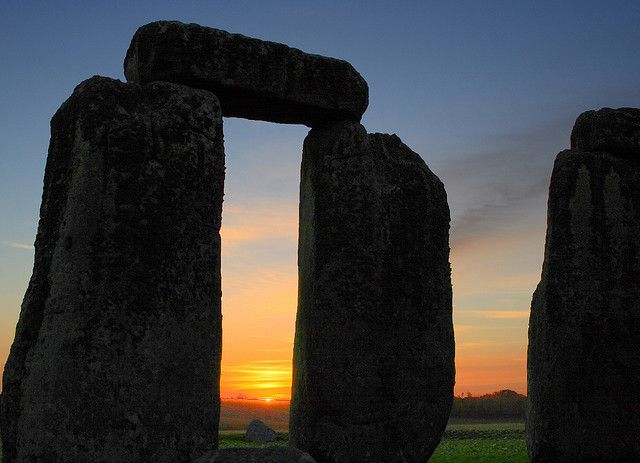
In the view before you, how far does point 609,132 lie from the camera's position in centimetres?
932

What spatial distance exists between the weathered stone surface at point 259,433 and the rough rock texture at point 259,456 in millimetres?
11516

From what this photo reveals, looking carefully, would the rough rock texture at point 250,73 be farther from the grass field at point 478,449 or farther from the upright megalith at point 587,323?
the grass field at point 478,449

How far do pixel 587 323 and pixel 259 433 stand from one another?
32.6 feet

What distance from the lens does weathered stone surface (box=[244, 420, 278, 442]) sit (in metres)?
16.9

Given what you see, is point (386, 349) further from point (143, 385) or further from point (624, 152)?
point (624, 152)

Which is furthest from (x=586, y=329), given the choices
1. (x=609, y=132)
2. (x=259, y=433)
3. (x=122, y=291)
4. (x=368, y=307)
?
(x=259, y=433)

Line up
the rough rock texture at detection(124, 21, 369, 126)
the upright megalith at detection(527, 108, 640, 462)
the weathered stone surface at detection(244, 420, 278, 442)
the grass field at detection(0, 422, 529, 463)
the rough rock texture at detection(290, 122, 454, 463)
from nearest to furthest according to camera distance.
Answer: the rough rock texture at detection(124, 21, 369, 126) < the rough rock texture at detection(290, 122, 454, 463) < the upright megalith at detection(527, 108, 640, 462) < the grass field at detection(0, 422, 529, 463) < the weathered stone surface at detection(244, 420, 278, 442)

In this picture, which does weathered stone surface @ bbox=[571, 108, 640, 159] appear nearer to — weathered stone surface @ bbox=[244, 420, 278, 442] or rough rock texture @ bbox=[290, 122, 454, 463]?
rough rock texture @ bbox=[290, 122, 454, 463]

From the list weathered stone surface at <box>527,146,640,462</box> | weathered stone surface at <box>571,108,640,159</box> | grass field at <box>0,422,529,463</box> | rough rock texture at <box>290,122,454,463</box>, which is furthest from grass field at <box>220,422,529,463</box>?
weathered stone surface at <box>571,108,640,159</box>

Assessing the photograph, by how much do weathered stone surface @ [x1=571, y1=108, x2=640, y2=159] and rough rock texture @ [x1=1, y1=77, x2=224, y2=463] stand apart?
491 centimetres

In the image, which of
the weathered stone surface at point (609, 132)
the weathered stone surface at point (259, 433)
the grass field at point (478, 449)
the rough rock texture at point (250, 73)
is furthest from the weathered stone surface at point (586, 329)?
the weathered stone surface at point (259, 433)

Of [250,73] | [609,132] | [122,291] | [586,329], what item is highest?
[609,132]

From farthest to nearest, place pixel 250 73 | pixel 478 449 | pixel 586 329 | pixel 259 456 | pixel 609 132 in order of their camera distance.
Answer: pixel 478 449 → pixel 609 132 → pixel 586 329 → pixel 250 73 → pixel 259 456

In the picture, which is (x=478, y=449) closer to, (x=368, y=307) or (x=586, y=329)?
(x=586, y=329)
